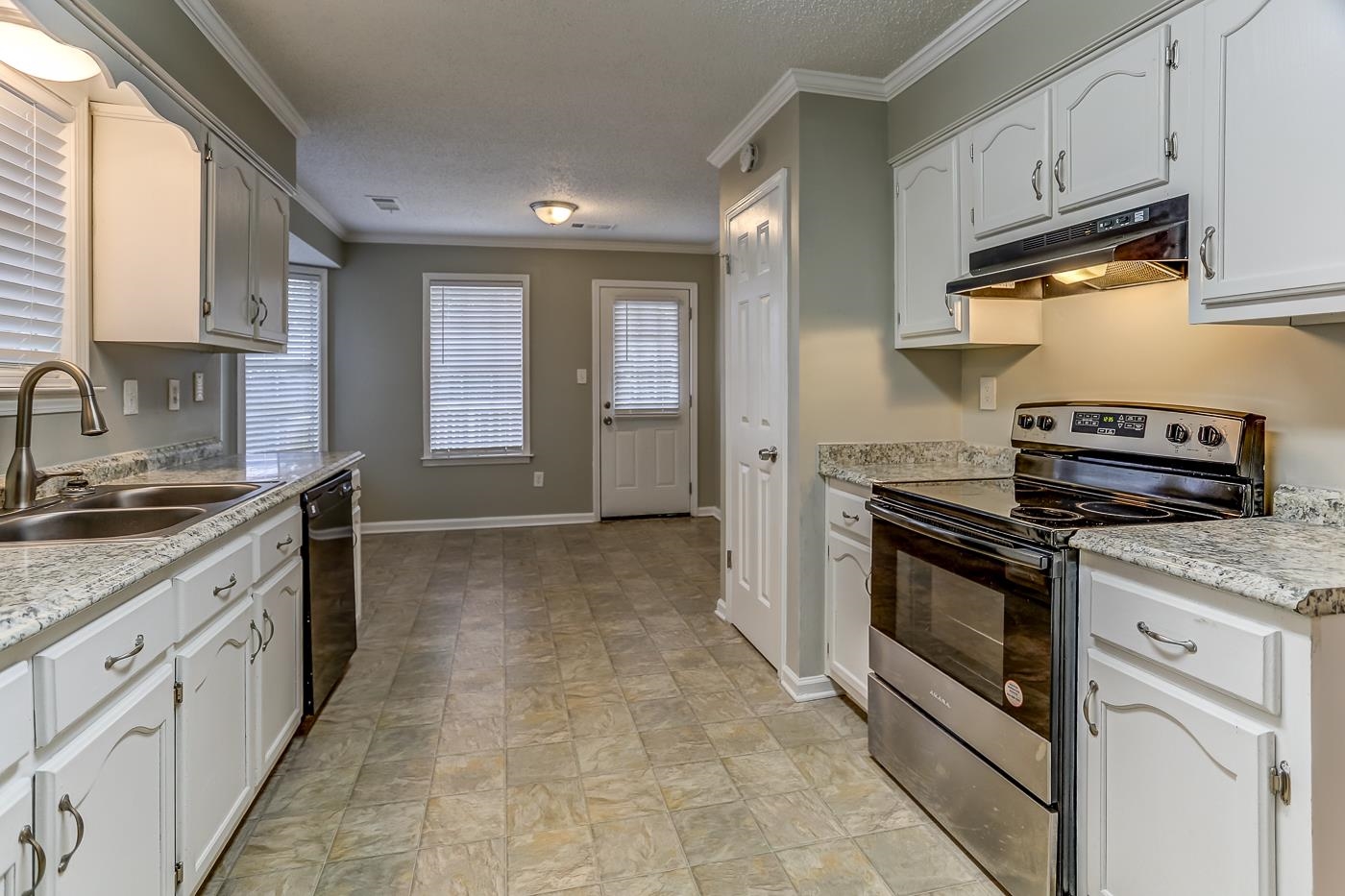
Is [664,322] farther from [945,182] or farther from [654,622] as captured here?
[945,182]

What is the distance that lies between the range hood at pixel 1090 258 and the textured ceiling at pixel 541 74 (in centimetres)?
88

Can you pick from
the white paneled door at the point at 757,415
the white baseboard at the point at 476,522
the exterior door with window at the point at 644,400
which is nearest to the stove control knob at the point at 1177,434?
the white paneled door at the point at 757,415

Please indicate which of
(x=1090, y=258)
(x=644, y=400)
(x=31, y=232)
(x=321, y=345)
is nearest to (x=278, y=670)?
(x=31, y=232)

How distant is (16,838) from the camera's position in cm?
98

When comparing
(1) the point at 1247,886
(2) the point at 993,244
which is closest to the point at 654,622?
(2) the point at 993,244

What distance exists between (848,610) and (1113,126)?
1.69 metres

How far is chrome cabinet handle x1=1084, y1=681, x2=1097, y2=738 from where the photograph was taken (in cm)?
152

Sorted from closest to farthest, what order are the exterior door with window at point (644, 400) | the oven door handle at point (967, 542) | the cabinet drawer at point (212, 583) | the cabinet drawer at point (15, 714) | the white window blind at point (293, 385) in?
1. the cabinet drawer at point (15, 714)
2. the cabinet drawer at point (212, 583)
3. the oven door handle at point (967, 542)
4. the white window blind at point (293, 385)
5. the exterior door with window at point (644, 400)

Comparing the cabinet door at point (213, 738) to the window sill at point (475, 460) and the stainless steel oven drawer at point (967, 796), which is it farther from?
the window sill at point (475, 460)

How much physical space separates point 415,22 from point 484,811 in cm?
254

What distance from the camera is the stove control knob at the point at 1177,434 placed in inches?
72.2

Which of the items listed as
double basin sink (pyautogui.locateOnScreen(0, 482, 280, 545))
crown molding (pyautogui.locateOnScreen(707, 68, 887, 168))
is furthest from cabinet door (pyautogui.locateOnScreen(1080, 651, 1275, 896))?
crown molding (pyautogui.locateOnScreen(707, 68, 887, 168))

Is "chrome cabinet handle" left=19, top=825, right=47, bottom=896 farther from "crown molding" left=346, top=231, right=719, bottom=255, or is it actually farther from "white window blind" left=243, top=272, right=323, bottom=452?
"crown molding" left=346, top=231, right=719, bottom=255

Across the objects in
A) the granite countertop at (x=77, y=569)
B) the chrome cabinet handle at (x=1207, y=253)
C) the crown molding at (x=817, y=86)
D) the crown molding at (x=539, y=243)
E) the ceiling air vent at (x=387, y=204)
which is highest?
the crown molding at (x=539, y=243)
